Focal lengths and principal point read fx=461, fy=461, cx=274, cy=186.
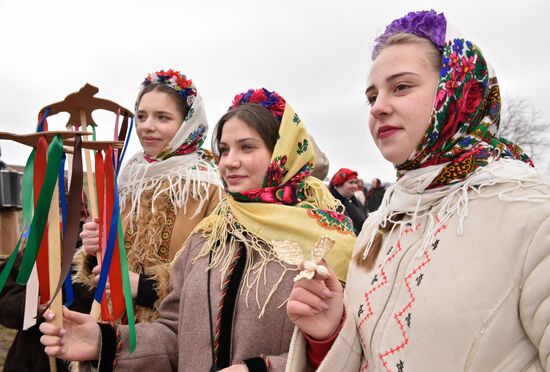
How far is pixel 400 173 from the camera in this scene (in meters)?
1.49

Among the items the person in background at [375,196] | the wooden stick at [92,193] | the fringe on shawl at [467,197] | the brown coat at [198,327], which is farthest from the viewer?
the person in background at [375,196]

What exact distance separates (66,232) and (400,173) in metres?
1.17

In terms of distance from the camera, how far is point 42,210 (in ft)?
5.19

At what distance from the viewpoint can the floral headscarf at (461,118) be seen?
4.30 feet

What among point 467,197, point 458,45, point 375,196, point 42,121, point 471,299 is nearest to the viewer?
point 471,299

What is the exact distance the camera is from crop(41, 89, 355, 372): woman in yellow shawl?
5.76ft

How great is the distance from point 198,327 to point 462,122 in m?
1.23

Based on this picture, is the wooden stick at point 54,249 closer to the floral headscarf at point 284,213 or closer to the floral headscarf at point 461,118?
the floral headscarf at point 284,213

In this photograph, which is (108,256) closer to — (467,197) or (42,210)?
(42,210)

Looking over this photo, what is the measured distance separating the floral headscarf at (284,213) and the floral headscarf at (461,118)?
1.95 feet

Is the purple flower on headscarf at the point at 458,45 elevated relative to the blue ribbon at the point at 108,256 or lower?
elevated

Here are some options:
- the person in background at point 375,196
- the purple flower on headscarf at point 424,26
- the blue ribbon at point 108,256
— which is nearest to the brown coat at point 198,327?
the blue ribbon at point 108,256

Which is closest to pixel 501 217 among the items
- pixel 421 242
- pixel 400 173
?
pixel 421 242

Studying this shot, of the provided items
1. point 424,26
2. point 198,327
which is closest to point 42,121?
point 198,327
